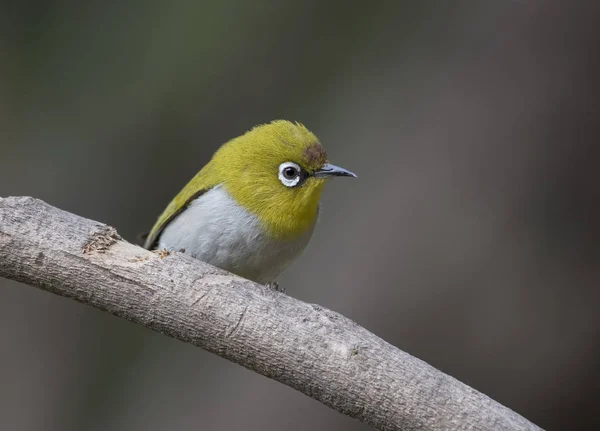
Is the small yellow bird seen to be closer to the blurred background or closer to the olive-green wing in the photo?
the olive-green wing

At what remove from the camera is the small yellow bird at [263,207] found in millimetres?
4176

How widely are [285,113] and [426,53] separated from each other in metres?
1.54

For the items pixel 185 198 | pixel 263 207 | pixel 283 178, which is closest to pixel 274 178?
pixel 283 178

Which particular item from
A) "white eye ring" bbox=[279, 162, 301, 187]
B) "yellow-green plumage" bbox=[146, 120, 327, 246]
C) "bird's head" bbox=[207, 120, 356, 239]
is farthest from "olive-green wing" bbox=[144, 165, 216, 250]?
"white eye ring" bbox=[279, 162, 301, 187]

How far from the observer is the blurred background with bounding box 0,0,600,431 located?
5.96 m

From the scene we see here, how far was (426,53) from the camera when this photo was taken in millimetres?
6938

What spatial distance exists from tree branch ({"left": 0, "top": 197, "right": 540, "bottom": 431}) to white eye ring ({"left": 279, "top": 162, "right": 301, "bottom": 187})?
1006 millimetres

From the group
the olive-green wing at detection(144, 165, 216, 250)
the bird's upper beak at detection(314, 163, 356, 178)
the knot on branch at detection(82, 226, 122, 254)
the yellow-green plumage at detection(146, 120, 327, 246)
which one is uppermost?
the bird's upper beak at detection(314, 163, 356, 178)

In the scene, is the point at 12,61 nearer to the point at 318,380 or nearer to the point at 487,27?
the point at 487,27

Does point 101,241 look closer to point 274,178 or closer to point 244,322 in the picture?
point 244,322

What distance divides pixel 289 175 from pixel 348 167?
271 cm

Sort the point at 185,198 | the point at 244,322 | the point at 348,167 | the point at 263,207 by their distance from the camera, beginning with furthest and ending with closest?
the point at 348,167
the point at 185,198
the point at 263,207
the point at 244,322

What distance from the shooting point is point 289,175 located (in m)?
4.25

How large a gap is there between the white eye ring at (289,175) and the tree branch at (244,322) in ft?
3.30
